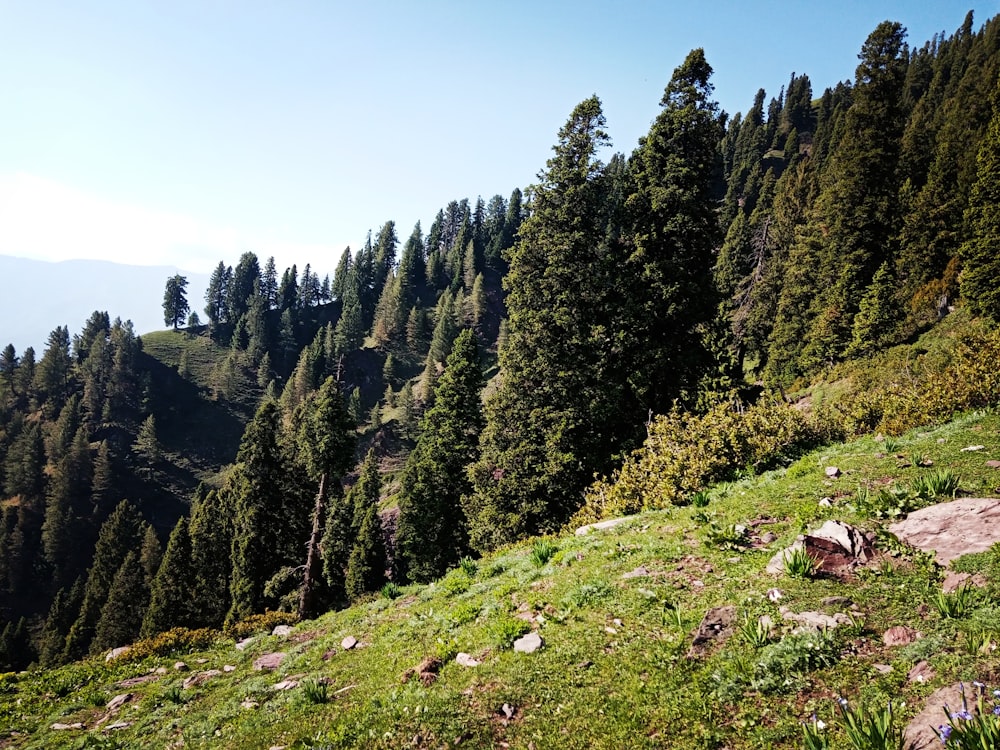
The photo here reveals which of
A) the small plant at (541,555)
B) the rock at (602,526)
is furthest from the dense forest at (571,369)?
the small plant at (541,555)

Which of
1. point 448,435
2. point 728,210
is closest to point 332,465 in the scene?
point 448,435

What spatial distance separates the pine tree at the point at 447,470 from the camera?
1369 inches

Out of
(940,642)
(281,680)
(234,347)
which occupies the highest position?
(234,347)

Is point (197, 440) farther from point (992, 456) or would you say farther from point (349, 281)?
point (992, 456)

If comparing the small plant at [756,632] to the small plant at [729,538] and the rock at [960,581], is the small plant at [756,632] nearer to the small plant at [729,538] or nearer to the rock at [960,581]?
the rock at [960,581]

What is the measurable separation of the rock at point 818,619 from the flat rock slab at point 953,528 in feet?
6.81

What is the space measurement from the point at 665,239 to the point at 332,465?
24.3 metres

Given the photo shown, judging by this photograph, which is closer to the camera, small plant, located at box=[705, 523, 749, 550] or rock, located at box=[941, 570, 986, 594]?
rock, located at box=[941, 570, 986, 594]

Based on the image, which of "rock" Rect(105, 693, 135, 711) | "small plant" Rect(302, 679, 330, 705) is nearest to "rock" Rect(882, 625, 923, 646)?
"small plant" Rect(302, 679, 330, 705)

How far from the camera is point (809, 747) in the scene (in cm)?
477

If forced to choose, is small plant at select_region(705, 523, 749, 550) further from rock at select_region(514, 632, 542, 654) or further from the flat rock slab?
rock at select_region(514, 632, 542, 654)

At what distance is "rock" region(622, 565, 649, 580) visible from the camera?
389 inches

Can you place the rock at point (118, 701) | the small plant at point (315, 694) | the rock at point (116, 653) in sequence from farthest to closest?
the rock at point (116, 653) < the rock at point (118, 701) < the small plant at point (315, 694)

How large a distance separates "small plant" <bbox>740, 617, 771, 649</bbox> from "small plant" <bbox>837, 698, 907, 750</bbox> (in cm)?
189
